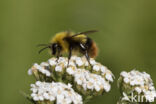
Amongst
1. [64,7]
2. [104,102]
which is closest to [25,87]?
[104,102]

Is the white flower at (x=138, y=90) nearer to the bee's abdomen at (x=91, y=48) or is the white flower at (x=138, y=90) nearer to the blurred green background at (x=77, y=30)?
the bee's abdomen at (x=91, y=48)

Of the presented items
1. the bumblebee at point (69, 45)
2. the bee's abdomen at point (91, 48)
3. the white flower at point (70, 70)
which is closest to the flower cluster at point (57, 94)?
the white flower at point (70, 70)

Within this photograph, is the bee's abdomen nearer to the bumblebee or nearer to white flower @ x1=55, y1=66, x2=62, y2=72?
the bumblebee

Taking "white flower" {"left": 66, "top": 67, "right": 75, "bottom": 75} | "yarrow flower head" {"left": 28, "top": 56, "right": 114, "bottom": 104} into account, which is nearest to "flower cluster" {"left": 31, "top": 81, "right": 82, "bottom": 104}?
"yarrow flower head" {"left": 28, "top": 56, "right": 114, "bottom": 104}

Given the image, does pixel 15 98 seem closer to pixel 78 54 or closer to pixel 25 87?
pixel 25 87

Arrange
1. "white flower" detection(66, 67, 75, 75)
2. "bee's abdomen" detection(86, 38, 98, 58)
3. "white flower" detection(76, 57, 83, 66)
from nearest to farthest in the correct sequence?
"white flower" detection(66, 67, 75, 75), "white flower" detection(76, 57, 83, 66), "bee's abdomen" detection(86, 38, 98, 58)

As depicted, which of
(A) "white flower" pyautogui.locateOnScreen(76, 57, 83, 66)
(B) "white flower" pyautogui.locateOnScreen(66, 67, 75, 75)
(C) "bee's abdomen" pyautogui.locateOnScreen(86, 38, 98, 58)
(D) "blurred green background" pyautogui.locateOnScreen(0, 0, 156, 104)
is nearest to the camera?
(B) "white flower" pyautogui.locateOnScreen(66, 67, 75, 75)

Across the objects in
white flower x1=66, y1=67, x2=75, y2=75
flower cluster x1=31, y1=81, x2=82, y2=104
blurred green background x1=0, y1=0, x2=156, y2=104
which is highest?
blurred green background x1=0, y1=0, x2=156, y2=104
